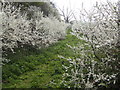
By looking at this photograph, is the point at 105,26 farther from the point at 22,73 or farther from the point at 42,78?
the point at 22,73

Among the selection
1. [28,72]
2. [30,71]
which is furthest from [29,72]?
[30,71]

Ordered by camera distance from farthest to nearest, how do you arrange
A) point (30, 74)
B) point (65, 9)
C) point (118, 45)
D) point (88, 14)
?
1. point (65, 9)
2. point (30, 74)
3. point (88, 14)
4. point (118, 45)

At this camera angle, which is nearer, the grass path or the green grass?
the green grass

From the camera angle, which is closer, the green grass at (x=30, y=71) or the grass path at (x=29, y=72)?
the green grass at (x=30, y=71)

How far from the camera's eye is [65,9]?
1718 inches

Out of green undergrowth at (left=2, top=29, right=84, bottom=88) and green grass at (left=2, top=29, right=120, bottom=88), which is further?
green undergrowth at (left=2, top=29, right=84, bottom=88)

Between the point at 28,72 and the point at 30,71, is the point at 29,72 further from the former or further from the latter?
the point at 30,71

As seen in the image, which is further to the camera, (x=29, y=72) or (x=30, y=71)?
(x=30, y=71)

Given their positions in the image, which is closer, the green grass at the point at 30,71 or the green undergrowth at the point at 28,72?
the green grass at the point at 30,71

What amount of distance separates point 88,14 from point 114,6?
131cm

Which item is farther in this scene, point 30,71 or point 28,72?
point 30,71

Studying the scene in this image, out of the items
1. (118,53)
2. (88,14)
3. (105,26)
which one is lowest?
(118,53)

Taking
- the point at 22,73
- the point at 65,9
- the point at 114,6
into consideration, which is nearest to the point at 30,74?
the point at 22,73

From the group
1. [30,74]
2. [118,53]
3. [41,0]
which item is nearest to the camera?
[118,53]
